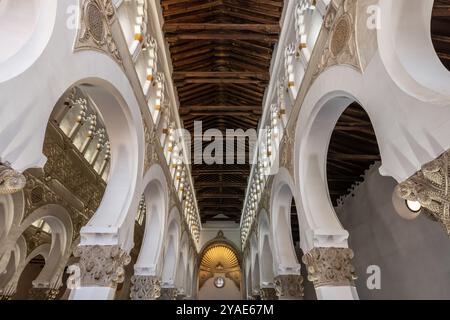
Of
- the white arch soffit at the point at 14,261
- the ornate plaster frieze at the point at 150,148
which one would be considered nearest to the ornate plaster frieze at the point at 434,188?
the ornate plaster frieze at the point at 150,148

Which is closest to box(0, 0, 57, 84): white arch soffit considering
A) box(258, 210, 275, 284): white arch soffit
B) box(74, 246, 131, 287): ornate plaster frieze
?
box(74, 246, 131, 287): ornate plaster frieze

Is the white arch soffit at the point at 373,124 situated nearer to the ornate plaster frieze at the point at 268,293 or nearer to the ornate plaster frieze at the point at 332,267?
the ornate plaster frieze at the point at 332,267

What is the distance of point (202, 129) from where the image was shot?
1493 centimetres

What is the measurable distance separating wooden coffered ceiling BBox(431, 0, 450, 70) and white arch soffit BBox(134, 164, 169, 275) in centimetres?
619

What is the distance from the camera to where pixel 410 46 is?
10.1 ft

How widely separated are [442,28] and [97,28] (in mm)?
5730

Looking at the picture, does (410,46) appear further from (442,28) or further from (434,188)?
(442,28)

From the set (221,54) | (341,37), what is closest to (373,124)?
(341,37)

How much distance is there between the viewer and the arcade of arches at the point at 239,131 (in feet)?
9.43

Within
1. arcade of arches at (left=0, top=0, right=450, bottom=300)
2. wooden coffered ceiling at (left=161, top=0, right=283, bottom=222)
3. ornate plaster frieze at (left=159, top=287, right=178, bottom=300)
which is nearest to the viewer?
arcade of arches at (left=0, top=0, right=450, bottom=300)

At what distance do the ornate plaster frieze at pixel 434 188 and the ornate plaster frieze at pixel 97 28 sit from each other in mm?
4000

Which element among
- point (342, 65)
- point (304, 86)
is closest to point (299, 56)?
point (304, 86)

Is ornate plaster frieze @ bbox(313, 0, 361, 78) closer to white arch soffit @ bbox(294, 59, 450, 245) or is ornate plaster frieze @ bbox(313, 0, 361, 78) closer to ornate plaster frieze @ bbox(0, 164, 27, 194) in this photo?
white arch soffit @ bbox(294, 59, 450, 245)

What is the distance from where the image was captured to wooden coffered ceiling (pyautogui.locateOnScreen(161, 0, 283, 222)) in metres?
8.38
